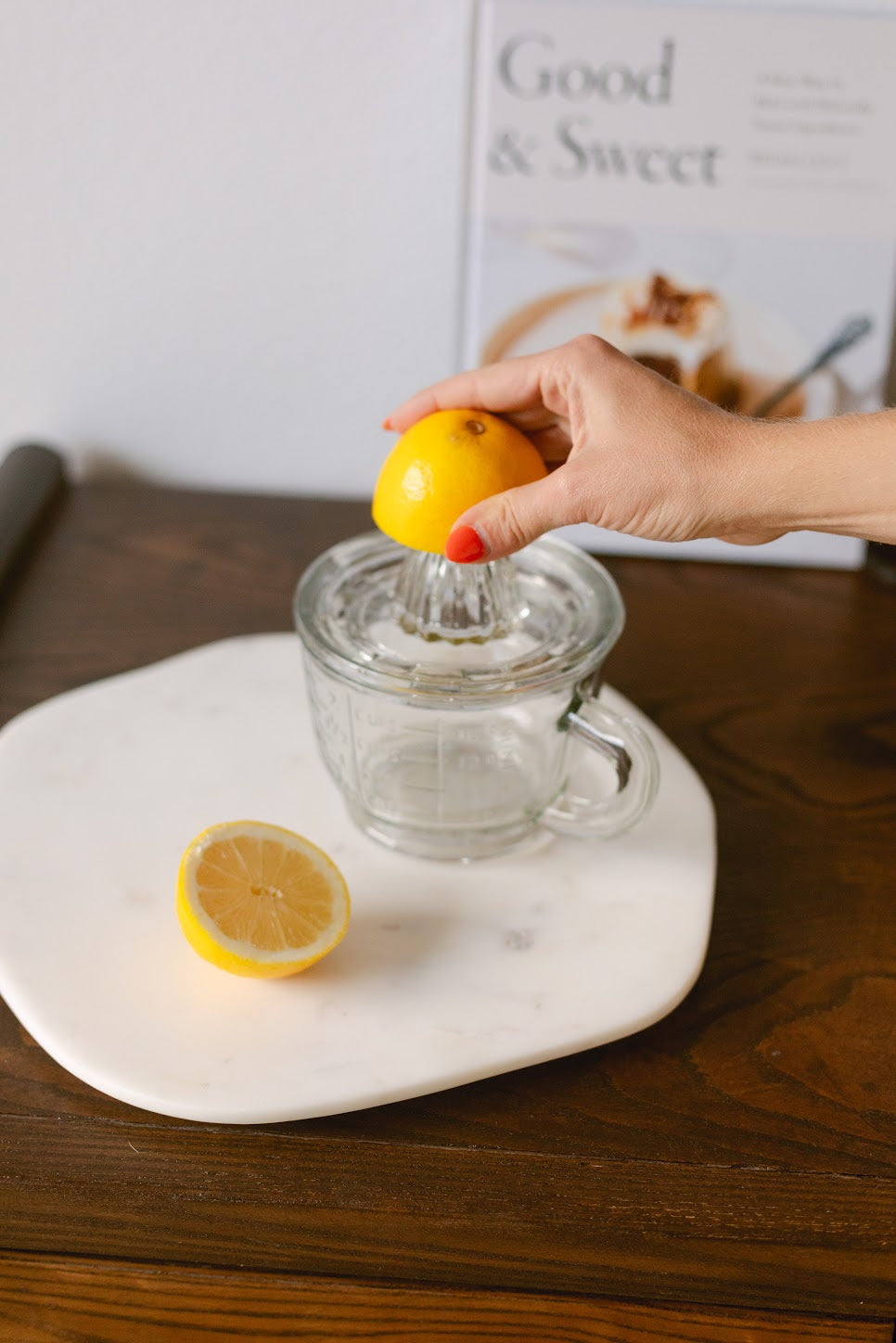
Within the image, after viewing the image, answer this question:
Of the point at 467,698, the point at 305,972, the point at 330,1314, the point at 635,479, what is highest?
the point at 635,479

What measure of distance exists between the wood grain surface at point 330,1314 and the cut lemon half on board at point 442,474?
0.35 m

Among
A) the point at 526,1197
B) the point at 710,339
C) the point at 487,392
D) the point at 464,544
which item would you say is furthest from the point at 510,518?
the point at 710,339

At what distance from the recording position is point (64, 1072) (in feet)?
1.94

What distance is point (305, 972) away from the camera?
24.6 inches

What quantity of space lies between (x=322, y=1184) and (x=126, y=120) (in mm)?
766

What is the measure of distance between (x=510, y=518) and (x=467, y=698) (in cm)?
9

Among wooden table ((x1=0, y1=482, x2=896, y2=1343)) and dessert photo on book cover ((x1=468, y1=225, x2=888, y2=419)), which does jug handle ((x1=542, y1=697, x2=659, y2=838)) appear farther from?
dessert photo on book cover ((x1=468, y1=225, x2=888, y2=419))

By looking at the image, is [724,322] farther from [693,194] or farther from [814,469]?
[814,469]

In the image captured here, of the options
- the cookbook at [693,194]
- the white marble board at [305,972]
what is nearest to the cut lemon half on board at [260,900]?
the white marble board at [305,972]

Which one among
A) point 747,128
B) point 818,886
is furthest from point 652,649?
point 747,128

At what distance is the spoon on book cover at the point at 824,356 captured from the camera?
96 centimetres

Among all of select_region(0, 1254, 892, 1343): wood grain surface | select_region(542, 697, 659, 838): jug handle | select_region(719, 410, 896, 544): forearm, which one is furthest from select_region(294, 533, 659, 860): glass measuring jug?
select_region(0, 1254, 892, 1343): wood grain surface

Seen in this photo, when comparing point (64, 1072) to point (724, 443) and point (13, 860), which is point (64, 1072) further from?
point (724, 443)

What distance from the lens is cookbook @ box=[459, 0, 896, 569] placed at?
2.96 ft
